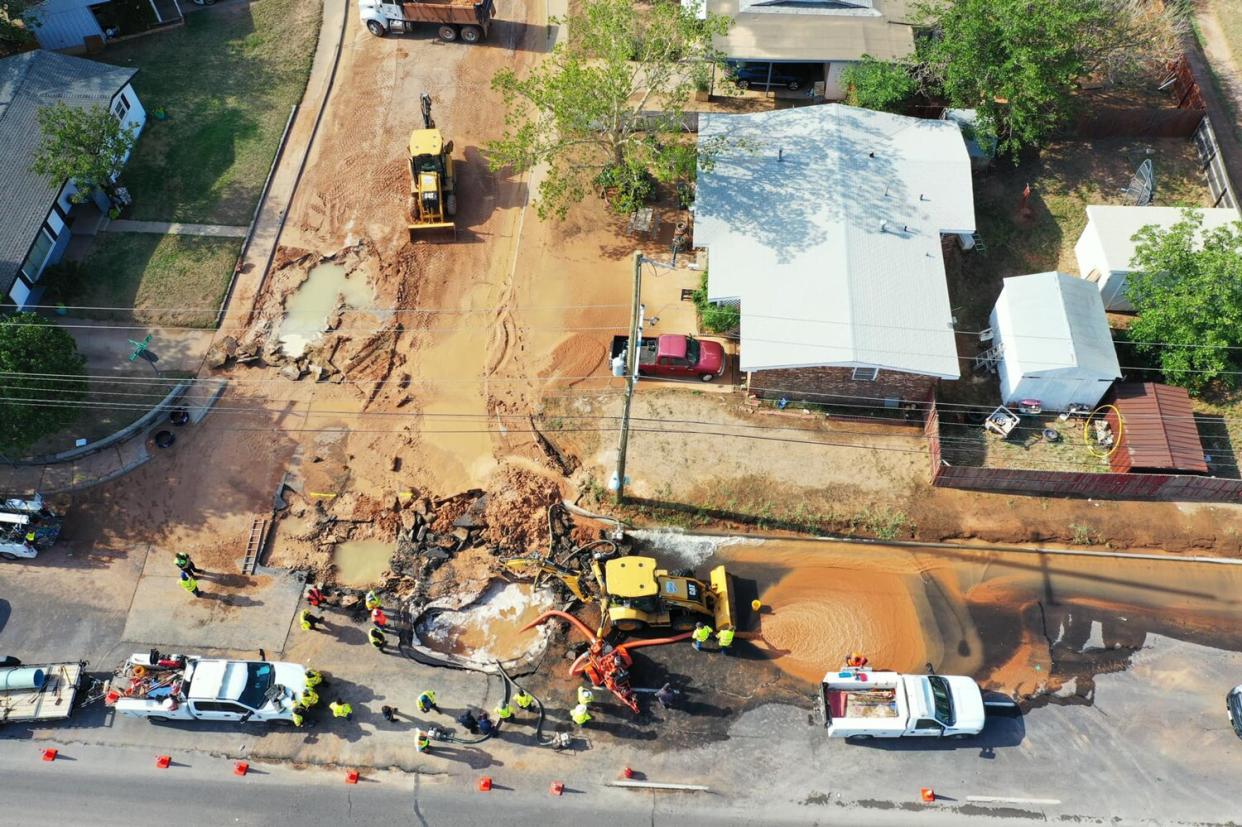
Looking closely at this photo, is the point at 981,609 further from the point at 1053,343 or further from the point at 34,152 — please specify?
the point at 34,152

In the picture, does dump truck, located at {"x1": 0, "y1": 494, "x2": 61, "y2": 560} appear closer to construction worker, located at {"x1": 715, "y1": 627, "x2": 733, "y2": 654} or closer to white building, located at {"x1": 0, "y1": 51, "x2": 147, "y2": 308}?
white building, located at {"x1": 0, "y1": 51, "x2": 147, "y2": 308}

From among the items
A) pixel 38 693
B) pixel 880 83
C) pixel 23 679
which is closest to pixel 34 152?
pixel 23 679

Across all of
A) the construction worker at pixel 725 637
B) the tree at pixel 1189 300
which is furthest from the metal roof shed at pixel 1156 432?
the construction worker at pixel 725 637

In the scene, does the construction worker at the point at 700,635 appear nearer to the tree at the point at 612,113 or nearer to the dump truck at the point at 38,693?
the tree at the point at 612,113

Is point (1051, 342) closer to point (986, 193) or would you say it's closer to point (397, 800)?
point (986, 193)

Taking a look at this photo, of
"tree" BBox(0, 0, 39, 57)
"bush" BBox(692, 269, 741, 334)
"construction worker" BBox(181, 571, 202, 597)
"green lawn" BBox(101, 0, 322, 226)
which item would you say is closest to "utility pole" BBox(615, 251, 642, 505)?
"bush" BBox(692, 269, 741, 334)

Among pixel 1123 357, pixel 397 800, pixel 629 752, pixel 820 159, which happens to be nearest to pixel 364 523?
pixel 397 800
